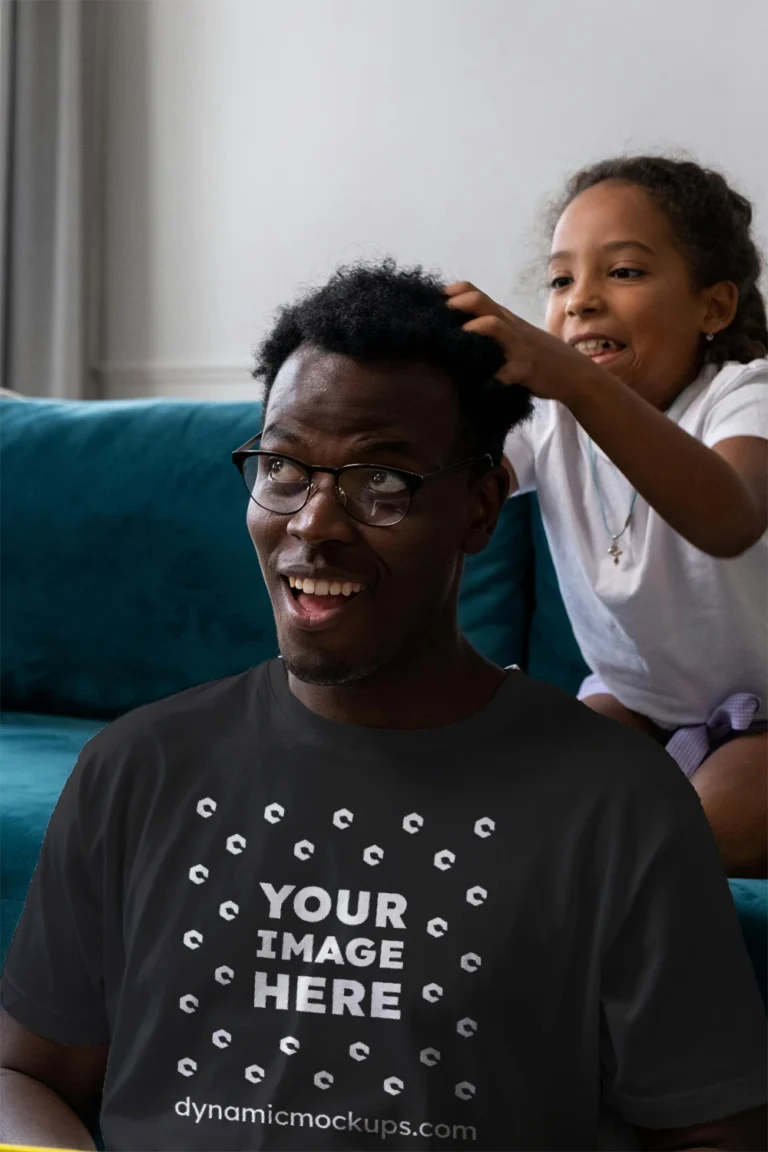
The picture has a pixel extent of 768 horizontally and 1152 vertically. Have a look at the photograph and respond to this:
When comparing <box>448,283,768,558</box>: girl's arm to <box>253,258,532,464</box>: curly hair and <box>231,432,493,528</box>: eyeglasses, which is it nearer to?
<box>253,258,532,464</box>: curly hair

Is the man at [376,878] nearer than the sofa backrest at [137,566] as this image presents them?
Yes

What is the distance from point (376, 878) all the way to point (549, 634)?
980 millimetres

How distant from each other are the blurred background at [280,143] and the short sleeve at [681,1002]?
198cm

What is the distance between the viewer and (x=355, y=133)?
3.12m

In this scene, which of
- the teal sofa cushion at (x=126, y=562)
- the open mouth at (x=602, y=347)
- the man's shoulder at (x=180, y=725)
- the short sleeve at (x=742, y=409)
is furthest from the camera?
the teal sofa cushion at (x=126, y=562)

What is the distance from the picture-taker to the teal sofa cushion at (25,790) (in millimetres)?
1409

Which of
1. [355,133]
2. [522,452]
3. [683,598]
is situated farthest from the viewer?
[355,133]

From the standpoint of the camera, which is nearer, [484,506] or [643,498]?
[484,506]

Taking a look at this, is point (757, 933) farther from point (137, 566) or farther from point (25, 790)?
point (137, 566)

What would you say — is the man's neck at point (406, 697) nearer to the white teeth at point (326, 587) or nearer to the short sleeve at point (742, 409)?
the white teeth at point (326, 587)

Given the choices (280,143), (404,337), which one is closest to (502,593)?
(404,337)

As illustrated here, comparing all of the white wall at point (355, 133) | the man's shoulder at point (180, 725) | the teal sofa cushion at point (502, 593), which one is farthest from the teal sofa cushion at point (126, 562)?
the white wall at point (355, 133)

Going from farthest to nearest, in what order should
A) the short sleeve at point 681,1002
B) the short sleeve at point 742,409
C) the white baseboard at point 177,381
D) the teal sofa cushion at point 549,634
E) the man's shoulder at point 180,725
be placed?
the white baseboard at point 177,381
the teal sofa cushion at point 549,634
the short sleeve at point 742,409
the man's shoulder at point 180,725
the short sleeve at point 681,1002

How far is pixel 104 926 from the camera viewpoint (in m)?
0.89
